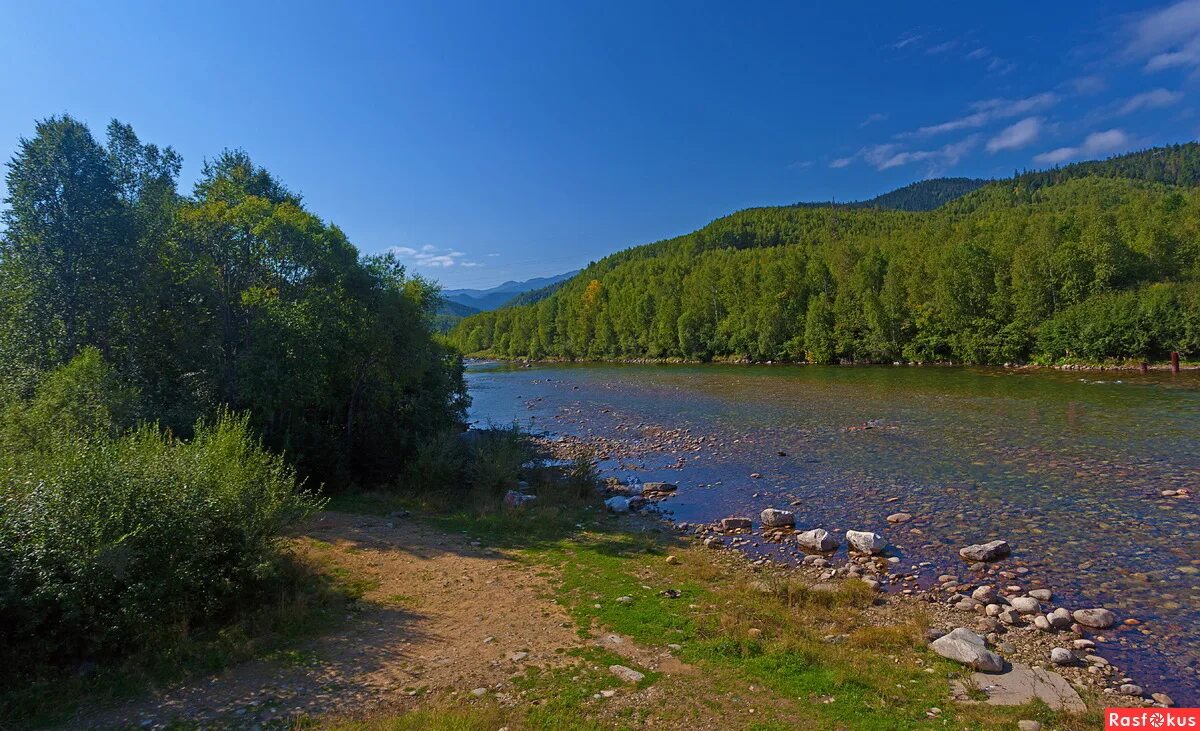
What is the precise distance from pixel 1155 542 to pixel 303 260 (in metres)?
25.8

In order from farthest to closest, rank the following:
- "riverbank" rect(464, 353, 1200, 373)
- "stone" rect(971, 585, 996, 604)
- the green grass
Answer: "riverbank" rect(464, 353, 1200, 373) < "stone" rect(971, 585, 996, 604) < the green grass

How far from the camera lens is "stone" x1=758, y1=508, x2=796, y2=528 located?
589 inches

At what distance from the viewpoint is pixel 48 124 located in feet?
56.5

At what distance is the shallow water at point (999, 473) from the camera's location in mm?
10461

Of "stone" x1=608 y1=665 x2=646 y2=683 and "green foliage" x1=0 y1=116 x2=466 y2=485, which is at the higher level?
"green foliage" x1=0 y1=116 x2=466 y2=485

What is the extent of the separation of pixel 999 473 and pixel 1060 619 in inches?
447

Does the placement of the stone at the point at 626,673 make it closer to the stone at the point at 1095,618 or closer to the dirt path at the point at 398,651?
the dirt path at the point at 398,651

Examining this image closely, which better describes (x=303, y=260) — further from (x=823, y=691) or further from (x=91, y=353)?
(x=823, y=691)

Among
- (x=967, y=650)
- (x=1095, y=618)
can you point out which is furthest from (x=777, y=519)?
(x=967, y=650)

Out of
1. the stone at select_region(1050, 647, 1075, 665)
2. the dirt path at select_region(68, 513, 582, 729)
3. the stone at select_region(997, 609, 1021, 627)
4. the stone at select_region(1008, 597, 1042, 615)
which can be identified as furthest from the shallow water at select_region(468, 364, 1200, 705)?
the dirt path at select_region(68, 513, 582, 729)

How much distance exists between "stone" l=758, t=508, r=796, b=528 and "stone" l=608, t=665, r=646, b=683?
8.78 m

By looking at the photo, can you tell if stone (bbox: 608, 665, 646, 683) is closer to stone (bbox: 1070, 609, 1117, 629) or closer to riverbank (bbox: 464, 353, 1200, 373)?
stone (bbox: 1070, 609, 1117, 629)

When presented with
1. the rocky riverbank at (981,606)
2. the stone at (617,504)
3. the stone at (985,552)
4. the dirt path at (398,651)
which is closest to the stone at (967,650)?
the rocky riverbank at (981,606)

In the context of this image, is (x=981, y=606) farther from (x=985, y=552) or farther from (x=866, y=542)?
(x=866, y=542)
